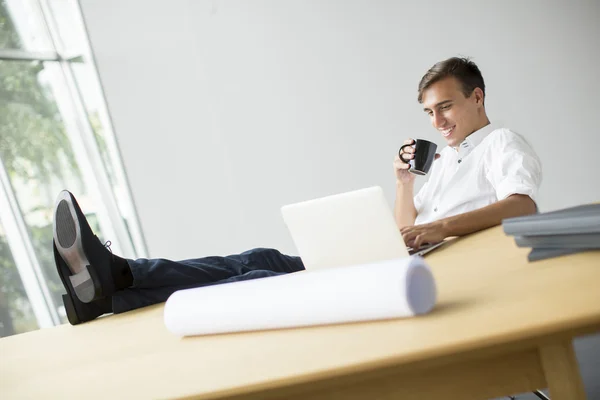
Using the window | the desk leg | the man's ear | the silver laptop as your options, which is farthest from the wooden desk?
the window

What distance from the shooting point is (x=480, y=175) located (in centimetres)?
214

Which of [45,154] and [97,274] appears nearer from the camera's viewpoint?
[97,274]

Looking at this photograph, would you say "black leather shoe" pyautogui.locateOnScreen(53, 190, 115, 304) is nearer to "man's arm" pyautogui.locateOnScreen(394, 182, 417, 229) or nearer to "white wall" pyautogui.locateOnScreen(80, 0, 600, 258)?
"man's arm" pyautogui.locateOnScreen(394, 182, 417, 229)

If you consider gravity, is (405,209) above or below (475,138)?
below

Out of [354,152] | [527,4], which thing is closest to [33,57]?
[354,152]

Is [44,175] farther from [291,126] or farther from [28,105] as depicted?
[291,126]

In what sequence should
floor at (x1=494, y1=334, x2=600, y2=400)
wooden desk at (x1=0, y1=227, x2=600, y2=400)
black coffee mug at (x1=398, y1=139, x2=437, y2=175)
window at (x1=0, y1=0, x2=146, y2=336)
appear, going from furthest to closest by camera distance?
window at (x1=0, y1=0, x2=146, y2=336) → floor at (x1=494, y1=334, x2=600, y2=400) → black coffee mug at (x1=398, y1=139, x2=437, y2=175) → wooden desk at (x1=0, y1=227, x2=600, y2=400)

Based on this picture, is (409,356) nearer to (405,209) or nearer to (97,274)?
(97,274)

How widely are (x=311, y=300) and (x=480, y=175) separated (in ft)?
4.93

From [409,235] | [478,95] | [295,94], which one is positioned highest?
[295,94]

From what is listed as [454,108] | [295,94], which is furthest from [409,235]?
[295,94]

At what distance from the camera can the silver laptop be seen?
110 centimetres

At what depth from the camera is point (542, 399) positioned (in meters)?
1.70

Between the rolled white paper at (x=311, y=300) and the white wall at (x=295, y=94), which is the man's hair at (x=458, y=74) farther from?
the white wall at (x=295, y=94)
